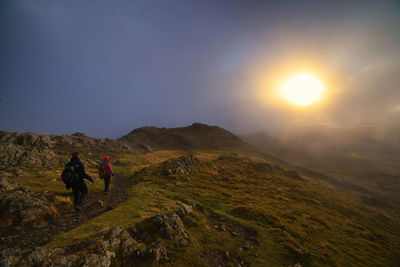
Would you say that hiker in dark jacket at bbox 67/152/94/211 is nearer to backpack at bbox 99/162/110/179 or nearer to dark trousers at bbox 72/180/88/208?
dark trousers at bbox 72/180/88/208

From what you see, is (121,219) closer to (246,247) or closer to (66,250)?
(66,250)

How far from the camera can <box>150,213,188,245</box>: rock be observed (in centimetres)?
986

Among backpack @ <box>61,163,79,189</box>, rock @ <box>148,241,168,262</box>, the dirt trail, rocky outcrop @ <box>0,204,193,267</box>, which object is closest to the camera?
rocky outcrop @ <box>0,204,193,267</box>

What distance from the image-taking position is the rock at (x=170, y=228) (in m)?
9.86

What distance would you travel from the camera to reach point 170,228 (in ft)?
33.7

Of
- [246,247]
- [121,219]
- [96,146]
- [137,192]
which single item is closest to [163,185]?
[137,192]

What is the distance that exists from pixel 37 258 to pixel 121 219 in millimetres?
5479

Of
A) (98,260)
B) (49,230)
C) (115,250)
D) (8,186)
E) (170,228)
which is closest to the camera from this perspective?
(98,260)

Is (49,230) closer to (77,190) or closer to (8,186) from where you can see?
(77,190)

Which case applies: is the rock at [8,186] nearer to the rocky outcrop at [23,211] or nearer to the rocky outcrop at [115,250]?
the rocky outcrop at [23,211]

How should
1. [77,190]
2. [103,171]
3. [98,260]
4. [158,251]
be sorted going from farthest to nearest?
[103,171], [77,190], [158,251], [98,260]

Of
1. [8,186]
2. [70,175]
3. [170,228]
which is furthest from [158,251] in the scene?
[8,186]

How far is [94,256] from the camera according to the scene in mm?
Answer: 6688

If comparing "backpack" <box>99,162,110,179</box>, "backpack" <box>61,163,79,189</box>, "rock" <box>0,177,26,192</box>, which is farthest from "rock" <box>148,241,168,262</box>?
"rock" <box>0,177,26,192</box>
